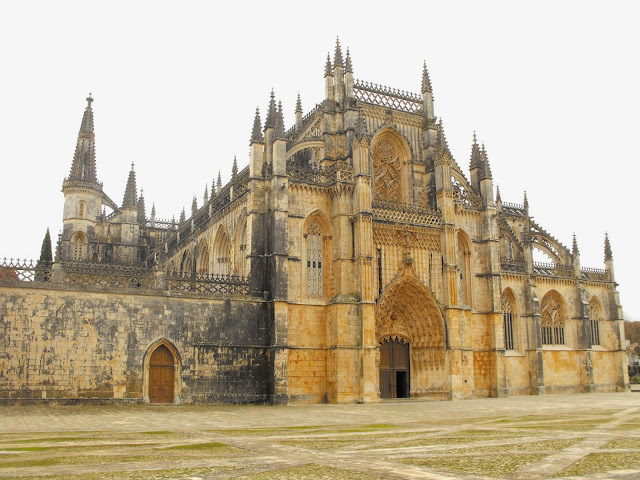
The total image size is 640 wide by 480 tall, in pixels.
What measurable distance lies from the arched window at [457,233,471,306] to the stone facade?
0.09 metres

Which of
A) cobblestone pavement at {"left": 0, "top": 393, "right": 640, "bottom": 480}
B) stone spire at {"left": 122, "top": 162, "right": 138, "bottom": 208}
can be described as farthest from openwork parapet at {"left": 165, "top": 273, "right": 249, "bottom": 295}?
stone spire at {"left": 122, "top": 162, "right": 138, "bottom": 208}

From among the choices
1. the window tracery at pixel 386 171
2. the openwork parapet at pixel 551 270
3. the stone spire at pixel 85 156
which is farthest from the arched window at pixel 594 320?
the stone spire at pixel 85 156

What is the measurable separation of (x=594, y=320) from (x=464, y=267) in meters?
15.6

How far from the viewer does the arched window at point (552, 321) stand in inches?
1753

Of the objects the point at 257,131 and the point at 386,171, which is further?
the point at 386,171

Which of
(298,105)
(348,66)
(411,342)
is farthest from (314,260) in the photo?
(298,105)

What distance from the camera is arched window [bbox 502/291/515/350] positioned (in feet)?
138

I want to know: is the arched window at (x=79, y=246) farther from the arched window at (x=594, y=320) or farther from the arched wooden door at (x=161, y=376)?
the arched window at (x=594, y=320)

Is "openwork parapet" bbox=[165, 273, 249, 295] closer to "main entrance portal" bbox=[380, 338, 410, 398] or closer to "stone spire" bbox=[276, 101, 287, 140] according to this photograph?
"stone spire" bbox=[276, 101, 287, 140]

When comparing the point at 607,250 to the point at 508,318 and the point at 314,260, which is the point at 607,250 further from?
the point at 314,260

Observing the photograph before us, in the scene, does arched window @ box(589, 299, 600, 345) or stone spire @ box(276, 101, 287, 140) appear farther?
arched window @ box(589, 299, 600, 345)

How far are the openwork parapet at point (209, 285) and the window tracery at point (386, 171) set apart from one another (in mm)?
11304

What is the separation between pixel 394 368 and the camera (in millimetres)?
36312

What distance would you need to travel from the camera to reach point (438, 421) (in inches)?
770
